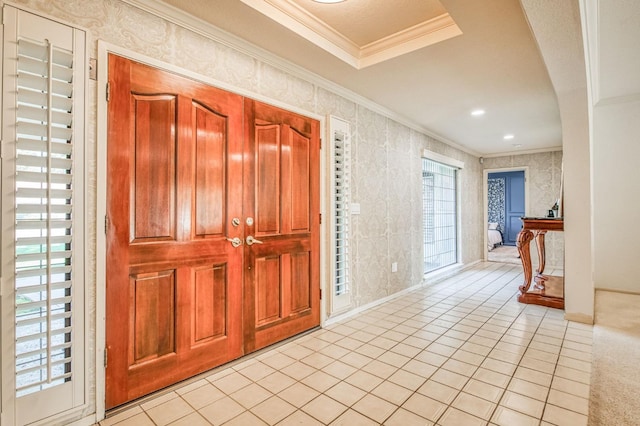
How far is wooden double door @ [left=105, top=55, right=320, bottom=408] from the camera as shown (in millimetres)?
1795

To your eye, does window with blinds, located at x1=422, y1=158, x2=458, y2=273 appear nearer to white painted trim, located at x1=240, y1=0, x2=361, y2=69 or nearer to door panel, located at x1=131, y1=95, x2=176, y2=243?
white painted trim, located at x1=240, y1=0, x2=361, y2=69

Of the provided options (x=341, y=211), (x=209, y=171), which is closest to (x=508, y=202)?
(x=341, y=211)

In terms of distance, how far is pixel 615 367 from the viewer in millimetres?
2258

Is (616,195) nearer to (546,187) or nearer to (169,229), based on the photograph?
(546,187)

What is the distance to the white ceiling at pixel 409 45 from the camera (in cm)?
210

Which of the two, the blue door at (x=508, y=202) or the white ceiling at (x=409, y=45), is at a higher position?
the white ceiling at (x=409, y=45)

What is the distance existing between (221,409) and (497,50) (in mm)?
3299

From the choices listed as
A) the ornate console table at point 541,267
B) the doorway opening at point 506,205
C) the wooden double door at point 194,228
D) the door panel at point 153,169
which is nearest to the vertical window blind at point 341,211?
the wooden double door at point 194,228

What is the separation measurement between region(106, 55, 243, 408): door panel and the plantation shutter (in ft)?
0.53

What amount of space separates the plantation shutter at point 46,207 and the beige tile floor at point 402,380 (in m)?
0.45

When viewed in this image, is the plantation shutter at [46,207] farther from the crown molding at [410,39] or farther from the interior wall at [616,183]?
A: the interior wall at [616,183]

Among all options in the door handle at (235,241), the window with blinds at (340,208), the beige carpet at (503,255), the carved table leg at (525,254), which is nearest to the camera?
the door handle at (235,241)

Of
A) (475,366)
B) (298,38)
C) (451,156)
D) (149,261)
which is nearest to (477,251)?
(451,156)

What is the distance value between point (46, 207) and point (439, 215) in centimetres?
562
